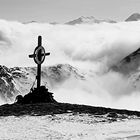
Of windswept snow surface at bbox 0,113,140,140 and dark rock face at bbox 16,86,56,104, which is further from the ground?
dark rock face at bbox 16,86,56,104

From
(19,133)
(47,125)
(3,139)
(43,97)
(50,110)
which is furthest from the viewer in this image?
(43,97)

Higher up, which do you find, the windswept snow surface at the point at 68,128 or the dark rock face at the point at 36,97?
the dark rock face at the point at 36,97

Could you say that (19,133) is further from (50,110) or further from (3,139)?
(50,110)

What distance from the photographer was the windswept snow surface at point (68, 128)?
18.9 metres

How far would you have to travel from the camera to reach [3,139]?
1867 cm

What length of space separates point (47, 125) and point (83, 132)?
2.58 m

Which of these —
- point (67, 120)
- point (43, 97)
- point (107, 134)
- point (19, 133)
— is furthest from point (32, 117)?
point (43, 97)

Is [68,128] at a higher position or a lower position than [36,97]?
lower

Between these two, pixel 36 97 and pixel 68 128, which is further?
pixel 36 97

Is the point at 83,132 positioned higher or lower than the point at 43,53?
A: lower

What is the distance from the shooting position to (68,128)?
68.9 ft

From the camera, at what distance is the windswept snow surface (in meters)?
18.9

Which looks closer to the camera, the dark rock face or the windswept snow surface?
the windswept snow surface

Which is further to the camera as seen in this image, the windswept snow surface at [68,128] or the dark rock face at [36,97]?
the dark rock face at [36,97]
